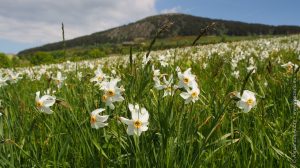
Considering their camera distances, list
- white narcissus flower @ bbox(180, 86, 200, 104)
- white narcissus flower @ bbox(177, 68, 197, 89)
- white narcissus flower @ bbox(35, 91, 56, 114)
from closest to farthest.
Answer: white narcissus flower @ bbox(35, 91, 56, 114)
white narcissus flower @ bbox(180, 86, 200, 104)
white narcissus flower @ bbox(177, 68, 197, 89)

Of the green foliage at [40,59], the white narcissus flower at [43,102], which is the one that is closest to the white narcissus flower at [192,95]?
the white narcissus flower at [43,102]

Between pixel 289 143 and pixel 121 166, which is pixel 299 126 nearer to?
pixel 289 143

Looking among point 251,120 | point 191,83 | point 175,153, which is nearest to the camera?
point 175,153

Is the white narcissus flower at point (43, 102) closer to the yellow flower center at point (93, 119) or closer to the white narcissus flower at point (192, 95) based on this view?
the yellow flower center at point (93, 119)

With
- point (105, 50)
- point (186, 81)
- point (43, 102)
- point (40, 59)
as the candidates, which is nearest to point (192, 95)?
point (186, 81)

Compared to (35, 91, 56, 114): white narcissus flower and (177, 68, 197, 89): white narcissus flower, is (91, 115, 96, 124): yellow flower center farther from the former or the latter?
(177, 68, 197, 89): white narcissus flower

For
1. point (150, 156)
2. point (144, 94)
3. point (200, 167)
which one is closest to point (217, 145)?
point (200, 167)

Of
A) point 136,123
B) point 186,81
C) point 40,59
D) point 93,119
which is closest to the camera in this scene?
point 136,123

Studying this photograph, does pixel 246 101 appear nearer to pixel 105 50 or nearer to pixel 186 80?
pixel 186 80

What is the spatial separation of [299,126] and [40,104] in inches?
86.5

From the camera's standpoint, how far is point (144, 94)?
15.1 feet

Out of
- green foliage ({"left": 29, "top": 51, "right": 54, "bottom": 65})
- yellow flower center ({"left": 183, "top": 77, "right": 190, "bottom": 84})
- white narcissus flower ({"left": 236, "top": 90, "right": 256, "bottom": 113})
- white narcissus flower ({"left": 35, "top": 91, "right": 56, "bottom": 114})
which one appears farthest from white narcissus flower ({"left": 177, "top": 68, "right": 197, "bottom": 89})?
green foliage ({"left": 29, "top": 51, "right": 54, "bottom": 65})

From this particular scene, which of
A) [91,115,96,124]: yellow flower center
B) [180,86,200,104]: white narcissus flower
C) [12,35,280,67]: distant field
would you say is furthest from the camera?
[12,35,280,67]: distant field

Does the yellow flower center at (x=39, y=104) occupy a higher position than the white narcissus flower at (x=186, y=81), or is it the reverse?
the white narcissus flower at (x=186, y=81)
